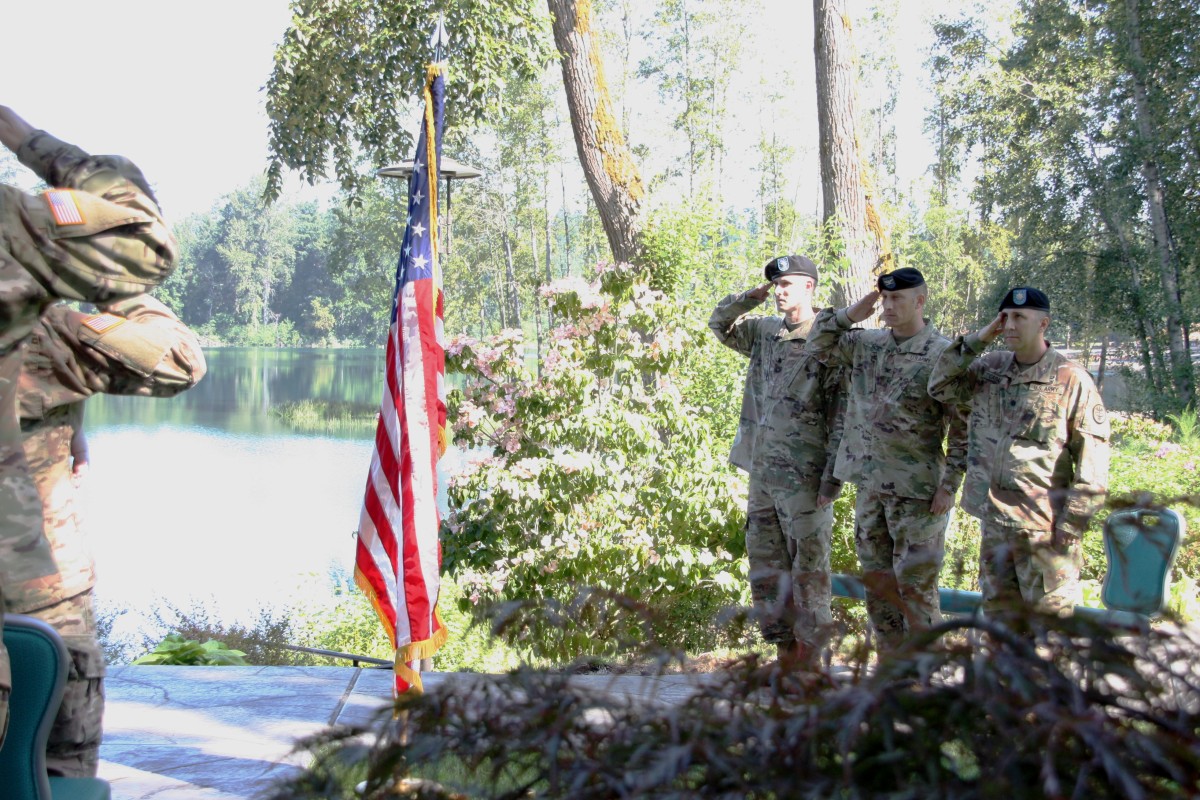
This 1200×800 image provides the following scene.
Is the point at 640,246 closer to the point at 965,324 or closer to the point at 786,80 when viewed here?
the point at 965,324

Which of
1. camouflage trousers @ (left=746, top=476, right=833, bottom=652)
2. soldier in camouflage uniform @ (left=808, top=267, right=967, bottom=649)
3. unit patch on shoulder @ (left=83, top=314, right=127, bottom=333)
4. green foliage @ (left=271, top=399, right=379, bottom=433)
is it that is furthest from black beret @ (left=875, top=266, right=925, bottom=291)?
green foliage @ (left=271, top=399, right=379, bottom=433)

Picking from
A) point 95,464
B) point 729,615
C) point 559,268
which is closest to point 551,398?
point 729,615

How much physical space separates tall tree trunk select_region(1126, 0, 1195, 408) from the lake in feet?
43.5

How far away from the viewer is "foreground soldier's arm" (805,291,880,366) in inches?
172

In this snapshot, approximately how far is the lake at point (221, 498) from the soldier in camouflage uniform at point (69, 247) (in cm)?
69

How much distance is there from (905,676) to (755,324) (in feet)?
13.8

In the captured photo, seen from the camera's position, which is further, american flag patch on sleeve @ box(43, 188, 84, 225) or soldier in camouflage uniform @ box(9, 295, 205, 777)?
soldier in camouflage uniform @ box(9, 295, 205, 777)

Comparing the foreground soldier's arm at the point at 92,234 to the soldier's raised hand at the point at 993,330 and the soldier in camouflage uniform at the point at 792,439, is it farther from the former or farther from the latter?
the soldier in camouflage uniform at the point at 792,439

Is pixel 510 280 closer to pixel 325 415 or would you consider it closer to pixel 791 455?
pixel 325 415

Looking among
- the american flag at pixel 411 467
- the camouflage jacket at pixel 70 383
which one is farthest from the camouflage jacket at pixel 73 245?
the american flag at pixel 411 467

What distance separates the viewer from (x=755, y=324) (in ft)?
16.2

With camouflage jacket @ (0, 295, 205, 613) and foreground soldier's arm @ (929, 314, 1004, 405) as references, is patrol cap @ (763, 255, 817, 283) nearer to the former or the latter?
foreground soldier's arm @ (929, 314, 1004, 405)

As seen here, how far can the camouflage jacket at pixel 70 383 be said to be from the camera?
6.70 feet

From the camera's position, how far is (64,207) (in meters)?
1.62
